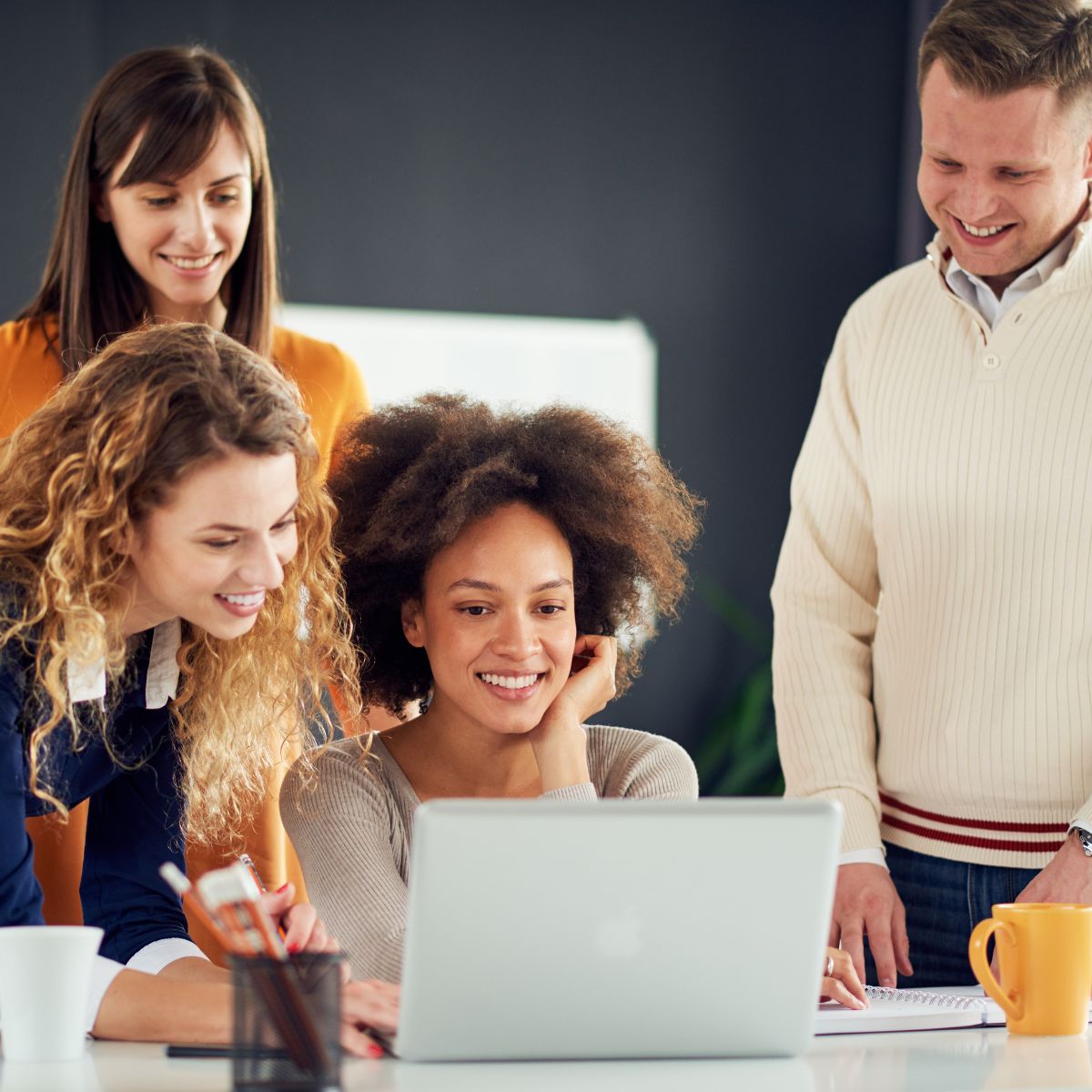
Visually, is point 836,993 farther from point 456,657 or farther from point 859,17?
point 859,17

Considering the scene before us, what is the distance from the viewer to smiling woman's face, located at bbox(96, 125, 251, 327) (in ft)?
6.69

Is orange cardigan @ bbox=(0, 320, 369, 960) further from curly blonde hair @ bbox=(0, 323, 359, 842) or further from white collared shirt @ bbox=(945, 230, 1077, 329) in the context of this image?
white collared shirt @ bbox=(945, 230, 1077, 329)

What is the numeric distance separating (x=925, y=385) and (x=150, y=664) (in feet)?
3.35

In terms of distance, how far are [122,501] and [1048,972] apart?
0.95 metres

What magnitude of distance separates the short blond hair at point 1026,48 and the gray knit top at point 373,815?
0.87 m

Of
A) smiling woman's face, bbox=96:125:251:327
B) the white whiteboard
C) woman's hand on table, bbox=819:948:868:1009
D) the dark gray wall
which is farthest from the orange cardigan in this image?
the dark gray wall

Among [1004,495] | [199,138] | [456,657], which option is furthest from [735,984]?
[199,138]

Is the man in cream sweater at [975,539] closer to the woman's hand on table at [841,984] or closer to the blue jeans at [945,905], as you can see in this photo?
the blue jeans at [945,905]

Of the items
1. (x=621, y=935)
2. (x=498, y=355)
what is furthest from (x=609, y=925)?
(x=498, y=355)

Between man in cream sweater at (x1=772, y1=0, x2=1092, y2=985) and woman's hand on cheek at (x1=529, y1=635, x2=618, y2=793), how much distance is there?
296 mm

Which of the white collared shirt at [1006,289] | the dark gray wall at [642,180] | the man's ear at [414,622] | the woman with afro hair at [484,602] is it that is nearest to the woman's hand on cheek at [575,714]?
the woman with afro hair at [484,602]

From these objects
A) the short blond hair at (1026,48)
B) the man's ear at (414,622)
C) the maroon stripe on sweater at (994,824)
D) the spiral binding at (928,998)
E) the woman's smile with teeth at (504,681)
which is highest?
the short blond hair at (1026,48)

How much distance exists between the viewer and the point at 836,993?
1.48 metres

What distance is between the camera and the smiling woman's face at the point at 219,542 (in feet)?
4.85
